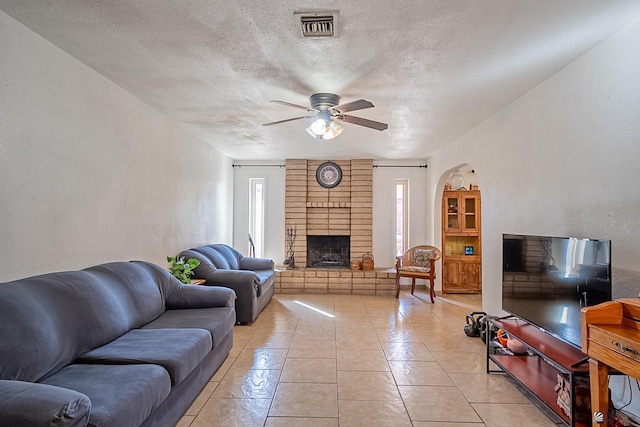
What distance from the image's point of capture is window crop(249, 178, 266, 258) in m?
6.88

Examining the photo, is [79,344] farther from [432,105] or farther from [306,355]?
[432,105]

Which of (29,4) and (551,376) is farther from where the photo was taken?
(551,376)

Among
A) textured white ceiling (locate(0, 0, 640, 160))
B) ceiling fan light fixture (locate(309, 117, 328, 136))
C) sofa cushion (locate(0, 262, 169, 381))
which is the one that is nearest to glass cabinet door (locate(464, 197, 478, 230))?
textured white ceiling (locate(0, 0, 640, 160))

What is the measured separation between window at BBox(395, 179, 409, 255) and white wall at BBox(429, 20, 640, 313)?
2.90m

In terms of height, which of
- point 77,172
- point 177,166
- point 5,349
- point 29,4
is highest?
point 29,4

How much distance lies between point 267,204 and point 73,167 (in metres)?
4.37

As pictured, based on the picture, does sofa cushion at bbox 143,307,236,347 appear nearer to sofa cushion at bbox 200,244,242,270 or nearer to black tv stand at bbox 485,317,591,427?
sofa cushion at bbox 200,244,242,270

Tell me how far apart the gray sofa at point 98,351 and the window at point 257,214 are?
403 centimetres

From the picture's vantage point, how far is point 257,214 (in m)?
6.95

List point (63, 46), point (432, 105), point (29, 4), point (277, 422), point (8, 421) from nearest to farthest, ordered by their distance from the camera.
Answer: point (8, 421)
point (29, 4)
point (277, 422)
point (63, 46)
point (432, 105)

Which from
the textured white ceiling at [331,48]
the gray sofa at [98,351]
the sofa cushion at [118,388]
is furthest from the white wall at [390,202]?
the sofa cushion at [118,388]

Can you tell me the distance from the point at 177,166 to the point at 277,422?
3.29 meters

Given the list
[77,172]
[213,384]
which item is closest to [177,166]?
[77,172]

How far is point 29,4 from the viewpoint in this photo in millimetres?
1814
